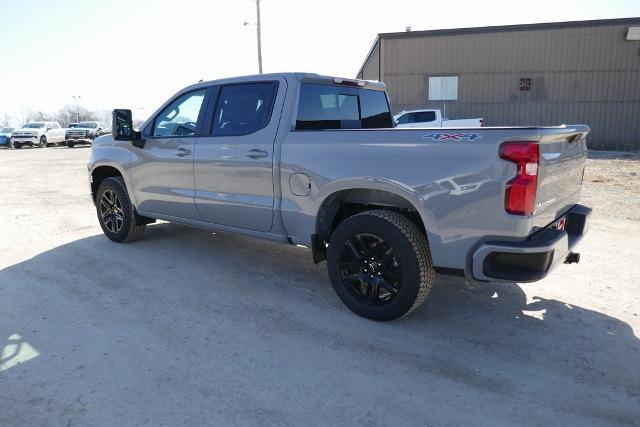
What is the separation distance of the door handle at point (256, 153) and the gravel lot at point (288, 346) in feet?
4.01

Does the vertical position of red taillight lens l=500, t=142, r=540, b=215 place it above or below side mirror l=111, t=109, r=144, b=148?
below

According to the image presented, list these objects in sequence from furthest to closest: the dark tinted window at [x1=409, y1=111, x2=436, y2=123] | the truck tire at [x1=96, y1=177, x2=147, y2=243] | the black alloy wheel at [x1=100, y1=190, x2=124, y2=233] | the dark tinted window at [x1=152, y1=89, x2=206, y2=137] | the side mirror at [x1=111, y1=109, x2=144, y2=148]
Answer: the dark tinted window at [x1=409, y1=111, x2=436, y2=123] < the black alloy wheel at [x1=100, y1=190, x2=124, y2=233] < the truck tire at [x1=96, y1=177, x2=147, y2=243] < the side mirror at [x1=111, y1=109, x2=144, y2=148] < the dark tinted window at [x1=152, y1=89, x2=206, y2=137]

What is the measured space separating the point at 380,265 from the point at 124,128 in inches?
133

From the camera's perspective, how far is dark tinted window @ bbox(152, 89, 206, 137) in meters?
5.16

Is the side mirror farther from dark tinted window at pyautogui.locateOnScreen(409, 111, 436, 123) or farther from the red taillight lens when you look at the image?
dark tinted window at pyautogui.locateOnScreen(409, 111, 436, 123)

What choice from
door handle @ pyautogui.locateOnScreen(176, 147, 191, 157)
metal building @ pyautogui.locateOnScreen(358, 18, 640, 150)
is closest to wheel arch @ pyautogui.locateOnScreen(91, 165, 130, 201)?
door handle @ pyautogui.locateOnScreen(176, 147, 191, 157)

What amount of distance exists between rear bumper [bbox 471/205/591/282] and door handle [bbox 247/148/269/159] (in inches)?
79.0

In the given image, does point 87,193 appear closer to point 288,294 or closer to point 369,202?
point 288,294

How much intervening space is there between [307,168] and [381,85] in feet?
6.03

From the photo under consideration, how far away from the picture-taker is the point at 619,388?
297 cm

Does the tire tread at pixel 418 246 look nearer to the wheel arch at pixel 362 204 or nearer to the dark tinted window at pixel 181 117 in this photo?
the wheel arch at pixel 362 204

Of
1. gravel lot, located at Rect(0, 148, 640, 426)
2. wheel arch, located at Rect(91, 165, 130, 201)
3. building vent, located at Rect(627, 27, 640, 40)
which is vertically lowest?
gravel lot, located at Rect(0, 148, 640, 426)

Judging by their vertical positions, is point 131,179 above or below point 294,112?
below

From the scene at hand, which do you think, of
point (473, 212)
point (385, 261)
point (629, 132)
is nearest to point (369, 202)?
point (385, 261)
